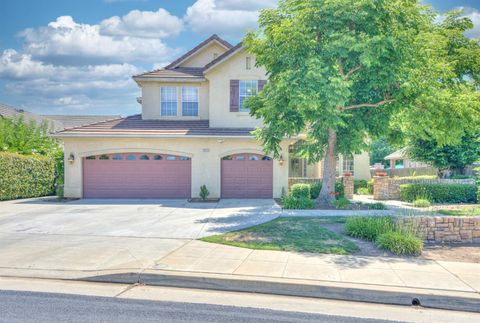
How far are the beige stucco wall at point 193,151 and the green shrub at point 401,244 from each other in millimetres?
10694

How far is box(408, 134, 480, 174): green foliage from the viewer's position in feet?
75.0

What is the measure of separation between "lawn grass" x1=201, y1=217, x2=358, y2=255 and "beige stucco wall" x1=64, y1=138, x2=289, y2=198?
8101 mm

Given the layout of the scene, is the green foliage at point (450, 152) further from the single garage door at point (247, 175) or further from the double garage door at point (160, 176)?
the double garage door at point (160, 176)

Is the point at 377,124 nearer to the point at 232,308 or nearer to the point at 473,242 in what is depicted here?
the point at 473,242

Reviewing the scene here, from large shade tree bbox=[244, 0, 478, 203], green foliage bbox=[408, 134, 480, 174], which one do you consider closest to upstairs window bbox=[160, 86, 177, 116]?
large shade tree bbox=[244, 0, 478, 203]

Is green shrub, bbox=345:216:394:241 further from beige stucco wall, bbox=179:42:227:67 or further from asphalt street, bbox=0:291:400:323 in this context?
beige stucco wall, bbox=179:42:227:67

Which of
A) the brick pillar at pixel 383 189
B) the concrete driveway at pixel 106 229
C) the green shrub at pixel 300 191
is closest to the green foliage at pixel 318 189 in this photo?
the green shrub at pixel 300 191

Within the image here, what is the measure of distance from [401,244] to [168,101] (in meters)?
15.8

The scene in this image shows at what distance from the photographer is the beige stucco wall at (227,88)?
19.8 m

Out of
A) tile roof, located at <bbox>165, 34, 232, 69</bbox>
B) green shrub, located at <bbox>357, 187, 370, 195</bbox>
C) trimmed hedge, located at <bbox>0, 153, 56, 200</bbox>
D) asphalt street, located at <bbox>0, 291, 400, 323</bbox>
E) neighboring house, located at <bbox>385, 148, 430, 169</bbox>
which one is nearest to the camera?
asphalt street, located at <bbox>0, 291, 400, 323</bbox>

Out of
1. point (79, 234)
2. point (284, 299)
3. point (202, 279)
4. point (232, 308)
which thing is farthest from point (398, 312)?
point (79, 234)

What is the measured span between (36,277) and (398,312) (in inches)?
253

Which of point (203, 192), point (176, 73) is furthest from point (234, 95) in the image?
point (203, 192)

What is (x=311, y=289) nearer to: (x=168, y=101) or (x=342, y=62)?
(x=342, y=62)
